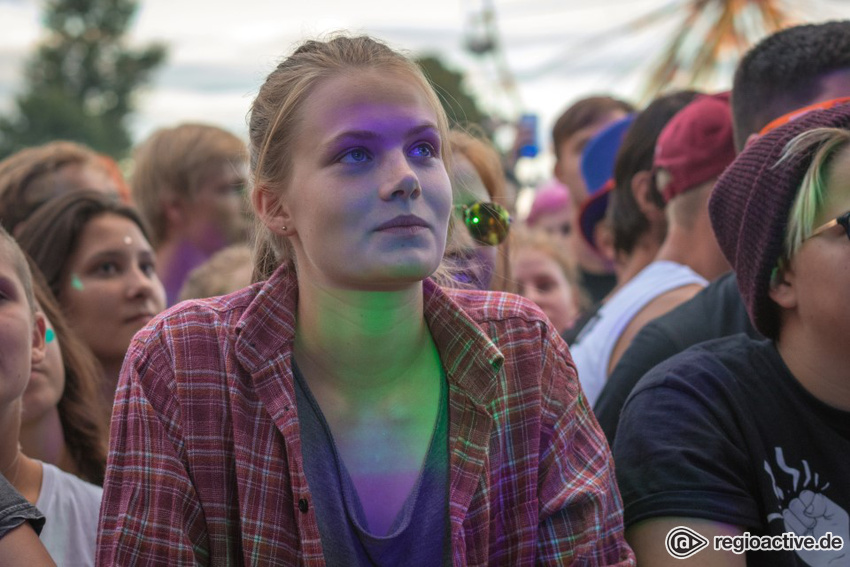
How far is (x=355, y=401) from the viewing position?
1972 mm

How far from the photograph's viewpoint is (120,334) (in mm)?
3322

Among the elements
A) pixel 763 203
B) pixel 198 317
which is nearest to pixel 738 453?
pixel 763 203

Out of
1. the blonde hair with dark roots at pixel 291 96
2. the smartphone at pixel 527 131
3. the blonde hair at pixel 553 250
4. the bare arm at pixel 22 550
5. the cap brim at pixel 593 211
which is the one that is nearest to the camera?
the bare arm at pixel 22 550

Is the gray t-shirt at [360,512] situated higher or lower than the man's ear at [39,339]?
lower

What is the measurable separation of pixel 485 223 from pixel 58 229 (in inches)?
58.4

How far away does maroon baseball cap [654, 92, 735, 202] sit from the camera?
317cm

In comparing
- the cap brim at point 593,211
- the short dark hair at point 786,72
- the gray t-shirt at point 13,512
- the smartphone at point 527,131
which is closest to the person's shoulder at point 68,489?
the gray t-shirt at point 13,512

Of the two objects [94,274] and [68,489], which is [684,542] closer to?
[68,489]

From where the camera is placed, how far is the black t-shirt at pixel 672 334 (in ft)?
8.56

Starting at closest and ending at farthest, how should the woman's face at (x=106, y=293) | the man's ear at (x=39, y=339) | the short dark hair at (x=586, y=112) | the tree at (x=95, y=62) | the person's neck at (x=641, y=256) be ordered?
1. the man's ear at (x=39, y=339)
2. the woman's face at (x=106, y=293)
3. the person's neck at (x=641, y=256)
4. the short dark hair at (x=586, y=112)
5. the tree at (x=95, y=62)

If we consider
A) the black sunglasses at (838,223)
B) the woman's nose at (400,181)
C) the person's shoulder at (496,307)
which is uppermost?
the woman's nose at (400,181)

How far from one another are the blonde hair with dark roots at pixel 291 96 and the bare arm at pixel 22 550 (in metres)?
0.73

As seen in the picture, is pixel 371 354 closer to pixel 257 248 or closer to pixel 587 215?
pixel 257 248

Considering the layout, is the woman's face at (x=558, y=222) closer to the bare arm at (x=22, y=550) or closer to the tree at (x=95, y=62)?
the bare arm at (x=22, y=550)
